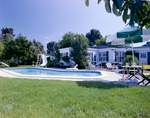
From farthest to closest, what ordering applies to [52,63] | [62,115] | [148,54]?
[52,63]
[148,54]
[62,115]

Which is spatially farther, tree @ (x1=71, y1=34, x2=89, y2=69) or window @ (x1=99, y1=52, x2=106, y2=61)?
window @ (x1=99, y1=52, x2=106, y2=61)

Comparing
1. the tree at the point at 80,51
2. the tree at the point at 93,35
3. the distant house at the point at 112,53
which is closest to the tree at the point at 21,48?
the distant house at the point at 112,53

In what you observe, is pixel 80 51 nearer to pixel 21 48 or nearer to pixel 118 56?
pixel 118 56

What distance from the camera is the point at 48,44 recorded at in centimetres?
4678

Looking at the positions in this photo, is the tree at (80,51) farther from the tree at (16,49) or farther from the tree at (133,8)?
the tree at (133,8)

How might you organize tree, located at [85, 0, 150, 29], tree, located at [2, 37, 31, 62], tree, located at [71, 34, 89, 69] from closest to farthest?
tree, located at [85, 0, 150, 29] < tree, located at [71, 34, 89, 69] < tree, located at [2, 37, 31, 62]

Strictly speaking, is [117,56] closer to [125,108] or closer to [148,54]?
[148,54]

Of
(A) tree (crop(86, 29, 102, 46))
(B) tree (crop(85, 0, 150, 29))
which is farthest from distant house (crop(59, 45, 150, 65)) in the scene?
(A) tree (crop(86, 29, 102, 46))

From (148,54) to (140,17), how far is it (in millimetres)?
19720

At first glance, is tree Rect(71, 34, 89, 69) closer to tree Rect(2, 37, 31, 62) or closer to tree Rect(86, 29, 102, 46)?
tree Rect(2, 37, 31, 62)

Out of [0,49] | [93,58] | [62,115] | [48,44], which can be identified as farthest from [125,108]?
[48,44]

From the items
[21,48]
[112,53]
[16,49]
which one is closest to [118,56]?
[112,53]

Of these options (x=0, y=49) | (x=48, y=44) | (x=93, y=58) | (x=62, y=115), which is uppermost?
(x=48, y=44)

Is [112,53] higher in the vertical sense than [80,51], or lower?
lower
